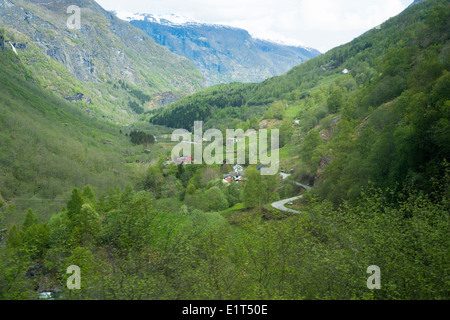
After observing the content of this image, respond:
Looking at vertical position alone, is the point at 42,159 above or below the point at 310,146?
above

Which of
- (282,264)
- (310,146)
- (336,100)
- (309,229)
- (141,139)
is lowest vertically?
(282,264)

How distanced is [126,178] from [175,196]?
41.7 meters

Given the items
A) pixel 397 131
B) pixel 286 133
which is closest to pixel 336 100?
pixel 286 133

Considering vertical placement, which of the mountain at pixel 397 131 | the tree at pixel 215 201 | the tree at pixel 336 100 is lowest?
the tree at pixel 215 201

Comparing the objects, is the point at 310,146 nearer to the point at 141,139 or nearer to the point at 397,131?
the point at 397,131

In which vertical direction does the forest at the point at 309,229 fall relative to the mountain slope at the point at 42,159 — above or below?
below

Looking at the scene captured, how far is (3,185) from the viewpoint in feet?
301

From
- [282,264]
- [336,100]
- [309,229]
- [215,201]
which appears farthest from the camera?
[336,100]

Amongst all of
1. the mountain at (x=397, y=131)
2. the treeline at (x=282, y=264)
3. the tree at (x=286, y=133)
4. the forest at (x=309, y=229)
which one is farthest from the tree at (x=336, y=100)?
the treeline at (x=282, y=264)

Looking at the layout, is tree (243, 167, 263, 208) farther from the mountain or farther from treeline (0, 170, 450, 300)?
treeline (0, 170, 450, 300)

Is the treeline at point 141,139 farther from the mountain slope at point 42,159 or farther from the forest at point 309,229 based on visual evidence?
the forest at point 309,229

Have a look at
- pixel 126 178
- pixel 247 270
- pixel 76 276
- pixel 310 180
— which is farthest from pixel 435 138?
pixel 126 178

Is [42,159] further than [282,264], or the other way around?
[42,159]
